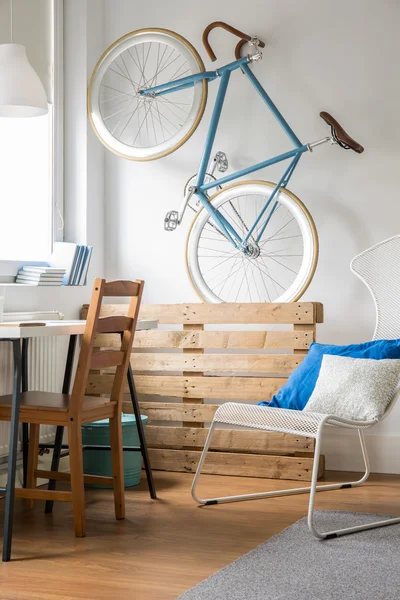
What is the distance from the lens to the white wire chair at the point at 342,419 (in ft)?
8.97

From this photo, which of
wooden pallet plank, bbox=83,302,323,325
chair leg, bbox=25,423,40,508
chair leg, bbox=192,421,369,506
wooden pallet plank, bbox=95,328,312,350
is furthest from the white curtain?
chair leg, bbox=192,421,369,506

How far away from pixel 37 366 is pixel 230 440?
0.93 metres

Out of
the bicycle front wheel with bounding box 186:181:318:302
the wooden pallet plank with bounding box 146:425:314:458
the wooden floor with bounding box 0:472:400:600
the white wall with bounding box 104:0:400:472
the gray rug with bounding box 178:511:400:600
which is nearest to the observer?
the gray rug with bounding box 178:511:400:600

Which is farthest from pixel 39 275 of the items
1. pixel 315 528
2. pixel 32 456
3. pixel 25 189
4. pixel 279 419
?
pixel 315 528

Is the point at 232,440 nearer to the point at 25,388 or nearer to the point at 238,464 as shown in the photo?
the point at 238,464

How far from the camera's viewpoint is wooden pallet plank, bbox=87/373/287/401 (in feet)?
12.1

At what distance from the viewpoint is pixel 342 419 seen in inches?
108

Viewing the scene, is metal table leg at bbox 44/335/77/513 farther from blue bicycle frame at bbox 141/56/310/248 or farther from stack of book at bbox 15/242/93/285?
blue bicycle frame at bbox 141/56/310/248

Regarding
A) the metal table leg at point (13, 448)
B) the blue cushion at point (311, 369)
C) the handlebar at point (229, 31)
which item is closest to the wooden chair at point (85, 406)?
the metal table leg at point (13, 448)

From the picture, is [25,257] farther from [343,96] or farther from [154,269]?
[343,96]

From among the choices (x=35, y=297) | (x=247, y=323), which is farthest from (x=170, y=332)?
(x=35, y=297)

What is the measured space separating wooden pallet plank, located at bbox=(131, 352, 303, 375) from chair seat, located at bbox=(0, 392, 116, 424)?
944mm

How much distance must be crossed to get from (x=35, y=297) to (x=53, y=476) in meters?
0.94

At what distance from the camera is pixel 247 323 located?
3.72m
